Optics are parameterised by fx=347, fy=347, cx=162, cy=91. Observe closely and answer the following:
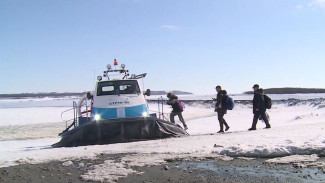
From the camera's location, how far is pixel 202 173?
502 cm

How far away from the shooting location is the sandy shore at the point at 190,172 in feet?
15.5

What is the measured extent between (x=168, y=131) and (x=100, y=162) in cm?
350

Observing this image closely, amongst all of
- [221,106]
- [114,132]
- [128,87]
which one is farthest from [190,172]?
[128,87]

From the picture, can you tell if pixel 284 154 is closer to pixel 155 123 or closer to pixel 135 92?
pixel 155 123

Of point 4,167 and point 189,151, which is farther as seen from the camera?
point 189,151

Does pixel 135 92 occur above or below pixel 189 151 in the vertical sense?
above

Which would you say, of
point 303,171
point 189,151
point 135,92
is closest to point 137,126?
point 135,92

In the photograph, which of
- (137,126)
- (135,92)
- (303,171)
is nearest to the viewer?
(303,171)

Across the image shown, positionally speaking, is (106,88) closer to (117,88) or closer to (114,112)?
(117,88)

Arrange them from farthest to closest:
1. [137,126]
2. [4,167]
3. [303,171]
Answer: [137,126]
[4,167]
[303,171]

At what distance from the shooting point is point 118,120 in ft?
28.5

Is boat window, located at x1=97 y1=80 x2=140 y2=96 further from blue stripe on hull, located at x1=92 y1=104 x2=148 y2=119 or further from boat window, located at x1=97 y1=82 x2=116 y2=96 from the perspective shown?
blue stripe on hull, located at x1=92 y1=104 x2=148 y2=119

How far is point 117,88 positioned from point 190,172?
567 centimetres

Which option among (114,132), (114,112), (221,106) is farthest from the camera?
(221,106)
